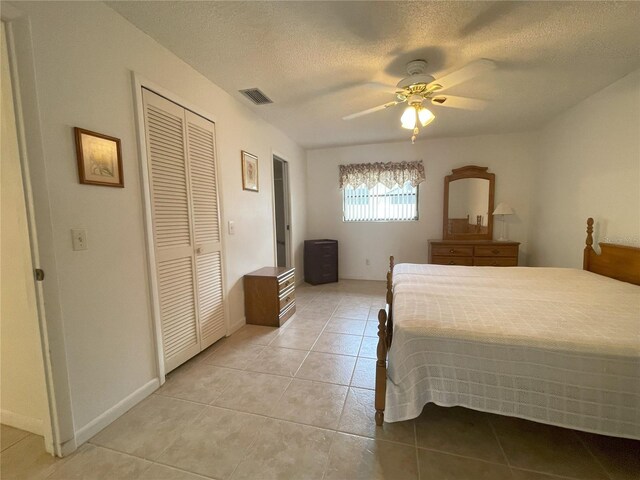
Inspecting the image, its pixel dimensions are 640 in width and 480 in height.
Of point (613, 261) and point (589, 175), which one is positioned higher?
point (589, 175)

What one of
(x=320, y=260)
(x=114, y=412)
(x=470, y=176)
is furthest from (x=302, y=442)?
(x=470, y=176)

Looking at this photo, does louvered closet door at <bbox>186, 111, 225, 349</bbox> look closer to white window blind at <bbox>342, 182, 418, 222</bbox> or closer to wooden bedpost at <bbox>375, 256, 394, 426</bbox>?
wooden bedpost at <bbox>375, 256, 394, 426</bbox>

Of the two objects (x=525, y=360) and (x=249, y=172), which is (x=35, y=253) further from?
(x=525, y=360)

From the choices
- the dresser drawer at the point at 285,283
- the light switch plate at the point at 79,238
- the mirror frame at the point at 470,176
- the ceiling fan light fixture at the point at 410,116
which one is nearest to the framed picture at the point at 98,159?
the light switch plate at the point at 79,238

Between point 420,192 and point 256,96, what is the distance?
3.00 m

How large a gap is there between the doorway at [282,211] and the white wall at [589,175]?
3.60 m

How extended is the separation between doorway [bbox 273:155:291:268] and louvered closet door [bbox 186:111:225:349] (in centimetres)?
153

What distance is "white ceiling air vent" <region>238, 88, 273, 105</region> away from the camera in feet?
8.31

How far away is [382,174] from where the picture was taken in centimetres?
446

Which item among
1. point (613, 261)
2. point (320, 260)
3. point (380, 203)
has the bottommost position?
point (320, 260)

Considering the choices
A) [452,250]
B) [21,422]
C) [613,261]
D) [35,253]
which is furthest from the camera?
[452,250]

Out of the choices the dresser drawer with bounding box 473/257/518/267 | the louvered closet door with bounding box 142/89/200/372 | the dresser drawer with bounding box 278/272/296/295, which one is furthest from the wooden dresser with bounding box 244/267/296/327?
the dresser drawer with bounding box 473/257/518/267

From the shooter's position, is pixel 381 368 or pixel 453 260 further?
pixel 453 260

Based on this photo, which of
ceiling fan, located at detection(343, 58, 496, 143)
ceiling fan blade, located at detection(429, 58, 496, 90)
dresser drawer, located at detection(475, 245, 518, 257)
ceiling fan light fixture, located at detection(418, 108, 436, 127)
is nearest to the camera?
ceiling fan blade, located at detection(429, 58, 496, 90)
